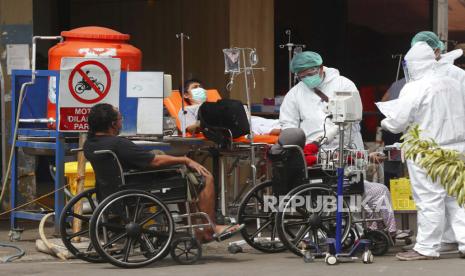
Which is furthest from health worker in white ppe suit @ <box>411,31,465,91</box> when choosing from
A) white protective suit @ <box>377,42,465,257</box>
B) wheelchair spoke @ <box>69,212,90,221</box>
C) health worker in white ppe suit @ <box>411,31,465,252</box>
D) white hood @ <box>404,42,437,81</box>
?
wheelchair spoke @ <box>69,212,90,221</box>

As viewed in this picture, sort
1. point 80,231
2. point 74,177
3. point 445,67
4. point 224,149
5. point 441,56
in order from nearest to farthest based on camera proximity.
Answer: point 80,231
point 445,67
point 74,177
point 441,56
point 224,149

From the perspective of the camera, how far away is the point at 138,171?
30.6ft

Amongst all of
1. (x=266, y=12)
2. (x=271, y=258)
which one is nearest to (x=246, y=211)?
(x=271, y=258)

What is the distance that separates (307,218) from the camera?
9.59 m

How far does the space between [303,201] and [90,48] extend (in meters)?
2.58

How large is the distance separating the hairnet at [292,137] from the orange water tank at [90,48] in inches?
74.4

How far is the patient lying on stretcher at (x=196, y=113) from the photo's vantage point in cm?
1155

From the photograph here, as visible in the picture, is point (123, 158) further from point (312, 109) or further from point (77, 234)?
point (312, 109)

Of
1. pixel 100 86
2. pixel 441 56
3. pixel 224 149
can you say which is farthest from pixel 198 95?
pixel 441 56

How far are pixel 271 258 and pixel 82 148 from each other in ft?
6.18

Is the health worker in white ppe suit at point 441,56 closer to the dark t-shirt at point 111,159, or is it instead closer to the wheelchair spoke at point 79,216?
the dark t-shirt at point 111,159

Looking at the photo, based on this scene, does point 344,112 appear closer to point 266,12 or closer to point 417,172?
point 417,172

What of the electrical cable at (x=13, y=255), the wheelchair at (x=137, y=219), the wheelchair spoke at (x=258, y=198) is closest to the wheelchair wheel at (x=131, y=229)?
the wheelchair at (x=137, y=219)

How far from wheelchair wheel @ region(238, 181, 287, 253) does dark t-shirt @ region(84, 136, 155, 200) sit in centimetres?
114
